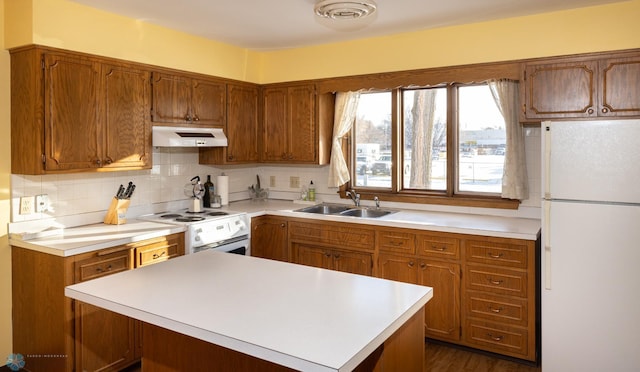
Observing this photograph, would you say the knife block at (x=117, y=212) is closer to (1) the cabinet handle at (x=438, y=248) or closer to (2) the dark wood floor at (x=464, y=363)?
(2) the dark wood floor at (x=464, y=363)

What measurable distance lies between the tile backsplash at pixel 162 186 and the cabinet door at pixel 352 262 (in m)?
0.77

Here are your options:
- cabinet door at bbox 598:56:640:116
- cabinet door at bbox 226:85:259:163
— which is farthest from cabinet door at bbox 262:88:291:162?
cabinet door at bbox 598:56:640:116

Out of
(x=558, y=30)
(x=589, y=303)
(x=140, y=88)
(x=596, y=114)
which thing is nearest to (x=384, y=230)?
(x=589, y=303)

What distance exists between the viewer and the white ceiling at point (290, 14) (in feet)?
10.6

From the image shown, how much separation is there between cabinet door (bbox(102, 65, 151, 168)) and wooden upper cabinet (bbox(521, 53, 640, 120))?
291 cm

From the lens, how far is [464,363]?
3256 mm

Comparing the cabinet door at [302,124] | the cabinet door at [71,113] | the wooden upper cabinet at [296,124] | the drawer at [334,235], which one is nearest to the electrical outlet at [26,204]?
the cabinet door at [71,113]

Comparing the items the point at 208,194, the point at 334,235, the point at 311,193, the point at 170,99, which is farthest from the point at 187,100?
the point at 334,235

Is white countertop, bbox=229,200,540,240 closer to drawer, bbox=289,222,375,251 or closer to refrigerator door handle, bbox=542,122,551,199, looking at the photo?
drawer, bbox=289,222,375,251

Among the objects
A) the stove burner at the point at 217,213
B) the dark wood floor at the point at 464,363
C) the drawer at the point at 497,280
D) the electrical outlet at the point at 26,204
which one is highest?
the electrical outlet at the point at 26,204

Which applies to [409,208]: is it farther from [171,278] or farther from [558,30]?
[171,278]

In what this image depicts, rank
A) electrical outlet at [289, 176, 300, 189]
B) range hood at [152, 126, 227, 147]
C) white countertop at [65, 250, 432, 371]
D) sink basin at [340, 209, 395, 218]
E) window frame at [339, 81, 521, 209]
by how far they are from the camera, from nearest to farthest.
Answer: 1. white countertop at [65, 250, 432, 371]
2. range hood at [152, 126, 227, 147]
3. window frame at [339, 81, 521, 209]
4. sink basin at [340, 209, 395, 218]
5. electrical outlet at [289, 176, 300, 189]

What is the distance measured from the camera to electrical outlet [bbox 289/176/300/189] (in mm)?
4977

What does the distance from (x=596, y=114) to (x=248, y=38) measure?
2.94m
